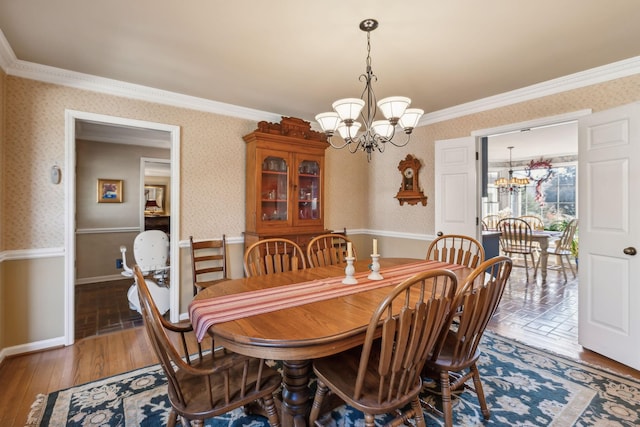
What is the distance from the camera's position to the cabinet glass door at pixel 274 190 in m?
3.44

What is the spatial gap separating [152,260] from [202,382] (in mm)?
2470

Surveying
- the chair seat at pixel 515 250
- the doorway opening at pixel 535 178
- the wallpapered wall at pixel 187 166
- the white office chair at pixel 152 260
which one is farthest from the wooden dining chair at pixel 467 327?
the doorway opening at pixel 535 178

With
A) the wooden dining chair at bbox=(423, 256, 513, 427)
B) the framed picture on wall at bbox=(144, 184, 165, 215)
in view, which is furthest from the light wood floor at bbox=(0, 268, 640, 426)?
the framed picture on wall at bbox=(144, 184, 165, 215)

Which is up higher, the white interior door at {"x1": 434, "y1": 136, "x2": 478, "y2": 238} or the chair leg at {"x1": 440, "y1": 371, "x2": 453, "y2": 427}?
the white interior door at {"x1": 434, "y1": 136, "x2": 478, "y2": 238}

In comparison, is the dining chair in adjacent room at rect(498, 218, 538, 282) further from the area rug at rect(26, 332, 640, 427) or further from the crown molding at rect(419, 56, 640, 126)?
the area rug at rect(26, 332, 640, 427)

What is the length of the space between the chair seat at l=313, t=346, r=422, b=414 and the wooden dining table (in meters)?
0.12

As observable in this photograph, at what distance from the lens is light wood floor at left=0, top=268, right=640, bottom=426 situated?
2.04 meters

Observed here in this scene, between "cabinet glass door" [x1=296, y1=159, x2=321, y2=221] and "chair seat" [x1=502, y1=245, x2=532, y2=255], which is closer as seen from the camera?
"cabinet glass door" [x1=296, y1=159, x2=321, y2=221]

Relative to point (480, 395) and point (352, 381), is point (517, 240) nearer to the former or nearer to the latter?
point (480, 395)

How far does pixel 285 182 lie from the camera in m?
3.54

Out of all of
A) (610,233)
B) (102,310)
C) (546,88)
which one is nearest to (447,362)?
(610,233)

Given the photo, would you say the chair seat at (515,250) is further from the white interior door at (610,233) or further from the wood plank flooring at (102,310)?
the wood plank flooring at (102,310)

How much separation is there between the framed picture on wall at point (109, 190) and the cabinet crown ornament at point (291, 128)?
302cm

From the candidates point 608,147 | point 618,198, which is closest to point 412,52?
point 608,147
